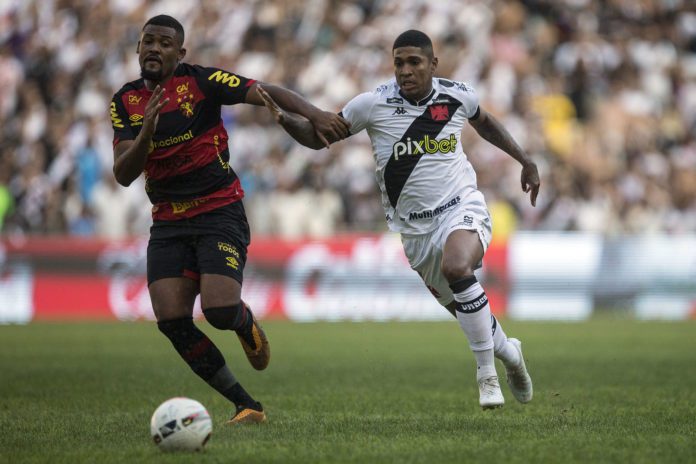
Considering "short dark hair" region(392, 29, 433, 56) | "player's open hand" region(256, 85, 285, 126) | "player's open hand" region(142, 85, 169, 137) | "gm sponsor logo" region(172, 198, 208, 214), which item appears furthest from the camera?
"short dark hair" region(392, 29, 433, 56)

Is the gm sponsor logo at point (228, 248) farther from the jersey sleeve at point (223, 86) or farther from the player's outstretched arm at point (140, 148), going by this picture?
the jersey sleeve at point (223, 86)

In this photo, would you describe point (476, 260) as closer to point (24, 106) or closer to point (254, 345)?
point (254, 345)

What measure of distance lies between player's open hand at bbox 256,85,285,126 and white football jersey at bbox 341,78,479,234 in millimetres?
957

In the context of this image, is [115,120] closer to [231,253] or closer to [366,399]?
[231,253]

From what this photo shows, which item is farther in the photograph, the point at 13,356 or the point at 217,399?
the point at 13,356

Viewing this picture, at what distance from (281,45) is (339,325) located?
6791mm

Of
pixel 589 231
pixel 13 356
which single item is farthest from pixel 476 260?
pixel 589 231

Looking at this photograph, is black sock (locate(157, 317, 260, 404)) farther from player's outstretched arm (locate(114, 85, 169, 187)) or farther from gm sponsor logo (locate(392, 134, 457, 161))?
gm sponsor logo (locate(392, 134, 457, 161))

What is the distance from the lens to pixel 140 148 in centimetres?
743

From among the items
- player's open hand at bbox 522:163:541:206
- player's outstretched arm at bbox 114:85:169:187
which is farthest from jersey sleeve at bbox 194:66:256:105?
player's open hand at bbox 522:163:541:206

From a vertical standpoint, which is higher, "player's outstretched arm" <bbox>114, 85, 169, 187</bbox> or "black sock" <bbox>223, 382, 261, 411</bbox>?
"player's outstretched arm" <bbox>114, 85, 169, 187</bbox>

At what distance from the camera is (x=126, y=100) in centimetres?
798

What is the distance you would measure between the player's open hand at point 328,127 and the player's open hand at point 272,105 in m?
0.30

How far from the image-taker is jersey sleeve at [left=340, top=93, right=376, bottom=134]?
8570 millimetres
